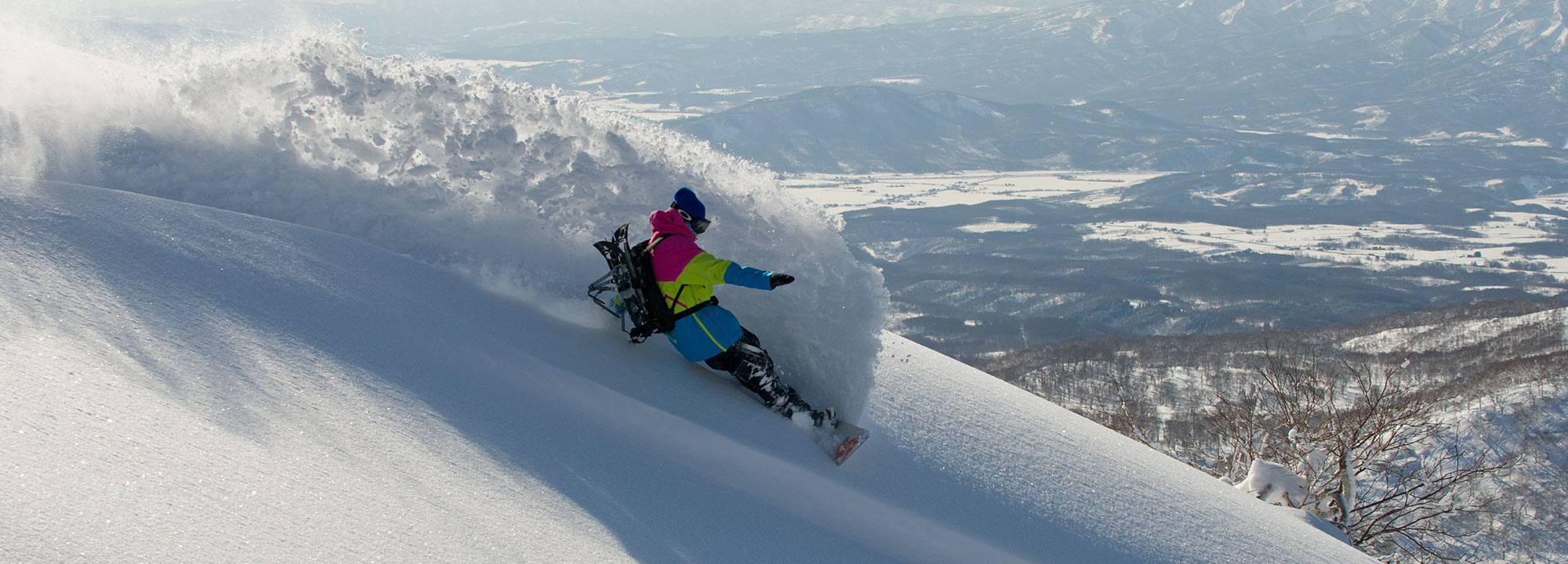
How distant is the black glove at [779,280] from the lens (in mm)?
5145

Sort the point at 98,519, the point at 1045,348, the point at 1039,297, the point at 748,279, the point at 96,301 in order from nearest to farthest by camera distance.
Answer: the point at 98,519 → the point at 96,301 → the point at 748,279 → the point at 1045,348 → the point at 1039,297

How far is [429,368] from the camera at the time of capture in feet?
18.4

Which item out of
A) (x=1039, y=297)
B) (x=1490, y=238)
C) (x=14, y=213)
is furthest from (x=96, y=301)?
(x=1490, y=238)

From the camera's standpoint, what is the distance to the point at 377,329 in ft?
19.2

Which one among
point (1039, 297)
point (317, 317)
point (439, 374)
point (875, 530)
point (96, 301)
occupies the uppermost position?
point (96, 301)

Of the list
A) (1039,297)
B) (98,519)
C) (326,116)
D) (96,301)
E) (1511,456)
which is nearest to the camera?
(98,519)

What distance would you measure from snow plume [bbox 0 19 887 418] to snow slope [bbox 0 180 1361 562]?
423mm

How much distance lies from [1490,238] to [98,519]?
21926 cm

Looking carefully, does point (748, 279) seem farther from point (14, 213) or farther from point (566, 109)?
point (14, 213)

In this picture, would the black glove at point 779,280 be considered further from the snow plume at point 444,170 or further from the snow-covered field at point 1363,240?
the snow-covered field at point 1363,240

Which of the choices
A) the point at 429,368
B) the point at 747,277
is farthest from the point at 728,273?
the point at 429,368

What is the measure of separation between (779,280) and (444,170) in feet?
12.1

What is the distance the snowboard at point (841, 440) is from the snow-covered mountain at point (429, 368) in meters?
0.13

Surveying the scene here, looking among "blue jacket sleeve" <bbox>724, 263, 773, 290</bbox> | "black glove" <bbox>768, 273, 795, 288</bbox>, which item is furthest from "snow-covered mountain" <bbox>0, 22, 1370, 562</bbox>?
"black glove" <bbox>768, 273, 795, 288</bbox>
